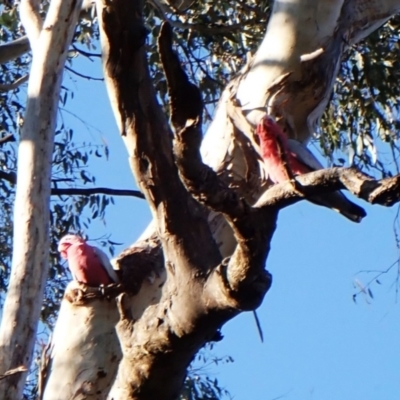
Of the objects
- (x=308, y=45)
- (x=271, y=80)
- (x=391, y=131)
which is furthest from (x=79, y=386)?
(x=391, y=131)

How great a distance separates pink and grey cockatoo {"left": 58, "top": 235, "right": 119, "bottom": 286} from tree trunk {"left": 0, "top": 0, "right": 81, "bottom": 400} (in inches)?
4.0

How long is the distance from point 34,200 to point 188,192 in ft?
4.24

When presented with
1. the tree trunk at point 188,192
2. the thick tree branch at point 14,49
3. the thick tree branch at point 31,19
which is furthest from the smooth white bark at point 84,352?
the thick tree branch at point 14,49

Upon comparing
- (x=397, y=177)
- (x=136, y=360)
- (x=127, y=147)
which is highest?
(x=127, y=147)

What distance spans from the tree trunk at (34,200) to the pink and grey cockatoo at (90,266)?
101mm

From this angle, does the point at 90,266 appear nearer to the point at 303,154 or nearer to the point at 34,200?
the point at 34,200

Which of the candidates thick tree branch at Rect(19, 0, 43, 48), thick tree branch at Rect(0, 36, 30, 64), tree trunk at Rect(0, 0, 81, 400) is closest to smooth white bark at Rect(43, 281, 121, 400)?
tree trunk at Rect(0, 0, 81, 400)

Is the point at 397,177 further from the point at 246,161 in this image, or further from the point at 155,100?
the point at 246,161

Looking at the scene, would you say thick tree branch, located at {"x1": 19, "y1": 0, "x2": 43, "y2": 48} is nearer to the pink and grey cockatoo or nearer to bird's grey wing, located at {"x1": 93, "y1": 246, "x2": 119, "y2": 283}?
the pink and grey cockatoo

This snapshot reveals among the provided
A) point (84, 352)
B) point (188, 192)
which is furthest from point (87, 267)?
point (188, 192)

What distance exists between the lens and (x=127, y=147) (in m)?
1.74

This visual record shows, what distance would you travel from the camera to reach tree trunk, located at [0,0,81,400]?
249 cm

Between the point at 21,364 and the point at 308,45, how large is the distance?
1.24m

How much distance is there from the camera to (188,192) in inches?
62.4
